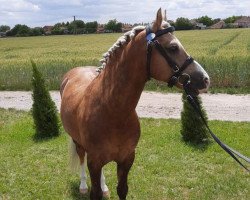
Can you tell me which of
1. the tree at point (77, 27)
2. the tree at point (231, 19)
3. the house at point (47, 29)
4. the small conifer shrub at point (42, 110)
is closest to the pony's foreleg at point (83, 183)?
the small conifer shrub at point (42, 110)

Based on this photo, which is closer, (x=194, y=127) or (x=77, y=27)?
(x=194, y=127)

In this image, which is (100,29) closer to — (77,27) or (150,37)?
(77,27)

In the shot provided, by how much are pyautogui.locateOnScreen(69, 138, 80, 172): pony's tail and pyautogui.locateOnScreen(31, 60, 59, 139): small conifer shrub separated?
3371 millimetres

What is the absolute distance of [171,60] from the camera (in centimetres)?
304

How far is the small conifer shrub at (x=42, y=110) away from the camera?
8.75 metres

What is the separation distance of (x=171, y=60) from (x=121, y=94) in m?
0.70

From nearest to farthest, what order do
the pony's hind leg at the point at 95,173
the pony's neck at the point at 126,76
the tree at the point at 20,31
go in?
1. the pony's neck at the point at 126,76
2. the pony's hind leg at the point at 95,173
3. the tree at the point at 20,31

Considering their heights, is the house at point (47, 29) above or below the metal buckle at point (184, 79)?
below

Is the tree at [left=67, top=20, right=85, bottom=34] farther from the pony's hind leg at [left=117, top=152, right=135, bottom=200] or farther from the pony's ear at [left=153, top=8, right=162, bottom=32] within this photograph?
the pony's ear at [left=153, top=8, right=162, bottom=32]

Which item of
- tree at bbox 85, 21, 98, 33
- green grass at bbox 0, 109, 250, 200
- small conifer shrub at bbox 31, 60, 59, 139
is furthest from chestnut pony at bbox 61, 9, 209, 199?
tree at bbox 85, 21, 98, 33

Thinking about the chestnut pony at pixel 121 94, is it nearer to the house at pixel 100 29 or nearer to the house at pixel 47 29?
the house at pixel 100 29

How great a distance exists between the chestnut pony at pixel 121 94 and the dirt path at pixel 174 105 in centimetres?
738

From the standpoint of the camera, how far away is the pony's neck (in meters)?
3.26

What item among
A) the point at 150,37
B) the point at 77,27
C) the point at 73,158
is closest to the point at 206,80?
the point at 150,37
